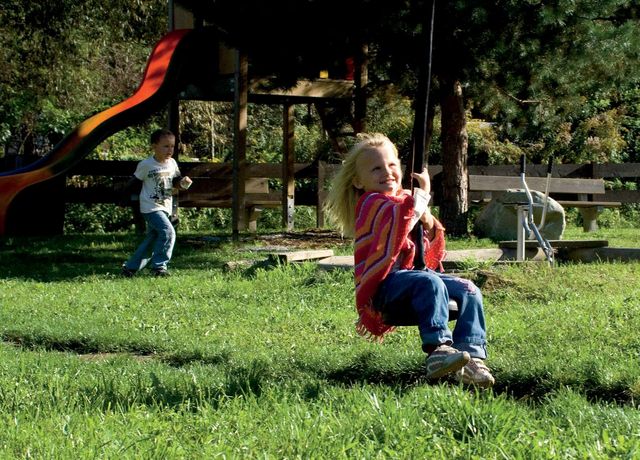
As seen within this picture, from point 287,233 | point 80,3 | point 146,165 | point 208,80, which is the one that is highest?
point 80,3

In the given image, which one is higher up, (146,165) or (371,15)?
(371,15)

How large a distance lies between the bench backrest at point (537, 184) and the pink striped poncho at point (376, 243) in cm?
1246

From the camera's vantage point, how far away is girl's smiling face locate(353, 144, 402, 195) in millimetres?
5500

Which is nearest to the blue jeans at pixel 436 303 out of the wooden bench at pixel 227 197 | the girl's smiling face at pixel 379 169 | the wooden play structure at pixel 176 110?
the girl's smiling face at pixel 379 169

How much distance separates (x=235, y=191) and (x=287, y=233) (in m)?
1.28

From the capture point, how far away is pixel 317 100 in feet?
59.4

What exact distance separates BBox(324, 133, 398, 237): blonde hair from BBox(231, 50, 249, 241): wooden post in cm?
1030

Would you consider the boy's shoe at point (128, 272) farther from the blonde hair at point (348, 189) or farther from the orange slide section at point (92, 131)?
the blonde hair at point (348, 189)

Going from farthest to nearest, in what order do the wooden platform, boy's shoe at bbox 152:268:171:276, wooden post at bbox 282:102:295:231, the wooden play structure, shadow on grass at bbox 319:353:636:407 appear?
wooden post at bbox 282:102:295:231
the wooden play structure
boy's shoe at bbox 152:268:171:276
the wooden platform
shadow on grass at bbox 319:353:636:407

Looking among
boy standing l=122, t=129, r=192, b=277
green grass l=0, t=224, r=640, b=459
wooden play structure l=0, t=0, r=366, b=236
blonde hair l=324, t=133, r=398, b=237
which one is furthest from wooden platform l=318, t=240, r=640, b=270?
wooden play structure l=0, t=0, r=366, b=236

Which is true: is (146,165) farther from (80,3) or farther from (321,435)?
(80,3)

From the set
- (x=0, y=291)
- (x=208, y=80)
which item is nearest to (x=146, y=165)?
(x=0, y=291)

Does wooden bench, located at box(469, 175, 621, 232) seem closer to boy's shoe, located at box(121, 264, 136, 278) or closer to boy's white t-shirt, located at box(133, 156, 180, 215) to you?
boy's white t-shirt, located at box(133, 156, 180, 215)

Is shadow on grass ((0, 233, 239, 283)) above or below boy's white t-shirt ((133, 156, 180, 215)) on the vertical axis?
below
